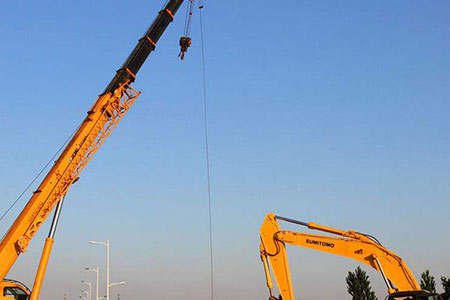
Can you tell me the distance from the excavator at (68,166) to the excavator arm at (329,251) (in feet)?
31.6

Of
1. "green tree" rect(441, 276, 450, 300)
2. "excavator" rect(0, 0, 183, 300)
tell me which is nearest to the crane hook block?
"excavator" rect(0, 0, 183, 300)

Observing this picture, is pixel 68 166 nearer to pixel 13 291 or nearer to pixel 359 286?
pixel 13 291

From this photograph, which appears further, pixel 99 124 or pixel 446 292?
pixel 446 292

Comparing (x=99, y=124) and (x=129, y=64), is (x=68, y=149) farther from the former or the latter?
(x=129, y=64)

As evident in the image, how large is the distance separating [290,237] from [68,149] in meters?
11.3

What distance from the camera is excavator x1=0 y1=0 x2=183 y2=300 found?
1892 centimetres

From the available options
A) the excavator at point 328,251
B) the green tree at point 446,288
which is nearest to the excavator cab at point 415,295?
the excavator at point 328,251

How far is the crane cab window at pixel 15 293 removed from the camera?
60.0 ft

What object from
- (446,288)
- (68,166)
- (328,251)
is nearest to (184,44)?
(68,166)

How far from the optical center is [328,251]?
714 inches

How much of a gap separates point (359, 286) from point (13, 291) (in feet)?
162

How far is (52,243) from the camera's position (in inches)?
779

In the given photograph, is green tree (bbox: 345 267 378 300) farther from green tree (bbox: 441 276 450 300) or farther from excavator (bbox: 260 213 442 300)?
excavator (bbox: 260 213 442 300)

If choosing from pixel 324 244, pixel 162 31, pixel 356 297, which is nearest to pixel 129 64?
pixel 162 31
